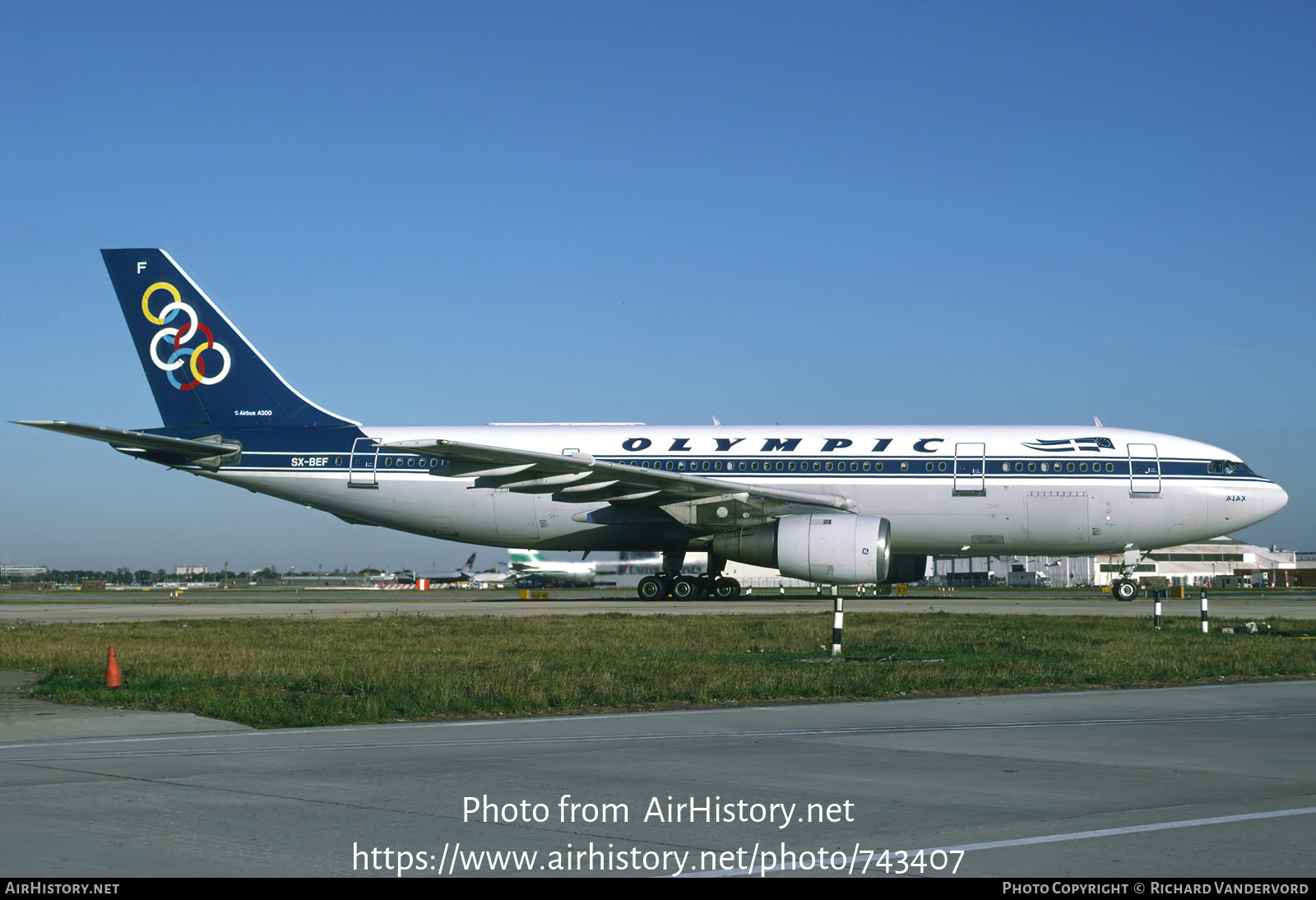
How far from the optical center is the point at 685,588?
31469 millimetres

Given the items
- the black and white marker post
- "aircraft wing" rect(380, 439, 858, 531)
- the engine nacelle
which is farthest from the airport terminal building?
the black and white marker post

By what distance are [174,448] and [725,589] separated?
1432cm

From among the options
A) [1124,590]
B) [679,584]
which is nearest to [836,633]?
[679,584]

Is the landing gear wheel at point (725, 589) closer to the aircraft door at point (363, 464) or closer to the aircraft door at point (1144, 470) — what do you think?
the aircraft door at point (363, 464)

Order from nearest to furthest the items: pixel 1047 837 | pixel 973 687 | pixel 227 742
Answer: pixel 1047 837, pixel 227 742, pixel 973 687

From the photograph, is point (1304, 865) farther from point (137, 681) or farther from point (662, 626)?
point (662, 626)

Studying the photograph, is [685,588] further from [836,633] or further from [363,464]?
[836,633]

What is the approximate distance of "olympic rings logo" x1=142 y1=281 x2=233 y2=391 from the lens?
32250 mm

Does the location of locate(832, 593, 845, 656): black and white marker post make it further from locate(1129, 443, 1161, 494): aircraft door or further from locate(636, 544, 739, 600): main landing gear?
locate(1129, 443, 1161, 494): aircraft door

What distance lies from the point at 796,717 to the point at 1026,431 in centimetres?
2155

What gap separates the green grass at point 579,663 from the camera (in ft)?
35.9

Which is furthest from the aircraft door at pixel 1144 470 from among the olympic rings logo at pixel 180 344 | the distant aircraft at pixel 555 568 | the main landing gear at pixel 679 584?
the distant aircraft at pixel 555 568

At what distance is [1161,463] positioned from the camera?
29.6m
